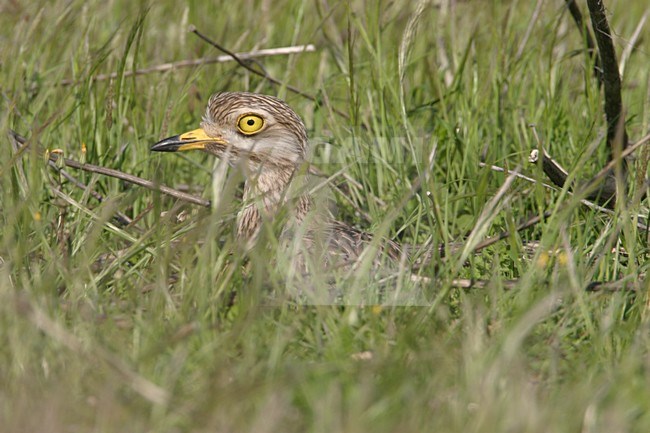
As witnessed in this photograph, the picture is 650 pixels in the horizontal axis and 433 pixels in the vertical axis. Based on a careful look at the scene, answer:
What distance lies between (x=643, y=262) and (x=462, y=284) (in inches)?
33.2

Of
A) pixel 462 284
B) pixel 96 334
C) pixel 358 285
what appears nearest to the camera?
pixel 96 334

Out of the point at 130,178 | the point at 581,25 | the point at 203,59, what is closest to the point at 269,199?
the point at 130,178

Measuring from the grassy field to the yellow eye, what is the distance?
1.01ft

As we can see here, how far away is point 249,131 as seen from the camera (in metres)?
4.83

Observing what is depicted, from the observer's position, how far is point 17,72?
5453 mm

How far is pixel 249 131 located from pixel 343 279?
4.68ft

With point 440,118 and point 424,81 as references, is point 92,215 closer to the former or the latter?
point 440,118

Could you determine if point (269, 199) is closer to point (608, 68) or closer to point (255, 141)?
point (255, 141)

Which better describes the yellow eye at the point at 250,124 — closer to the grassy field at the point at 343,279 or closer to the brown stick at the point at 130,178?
the grassy field at the point at 343,279

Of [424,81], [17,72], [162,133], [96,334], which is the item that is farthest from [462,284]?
[17,72]

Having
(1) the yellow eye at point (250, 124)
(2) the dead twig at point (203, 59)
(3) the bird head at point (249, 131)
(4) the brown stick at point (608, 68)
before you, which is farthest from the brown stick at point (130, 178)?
(4) the brown stick at point (608, 68)

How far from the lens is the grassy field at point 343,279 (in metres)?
2.80

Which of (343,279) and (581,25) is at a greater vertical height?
(581,25)

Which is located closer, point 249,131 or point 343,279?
point 343,279
